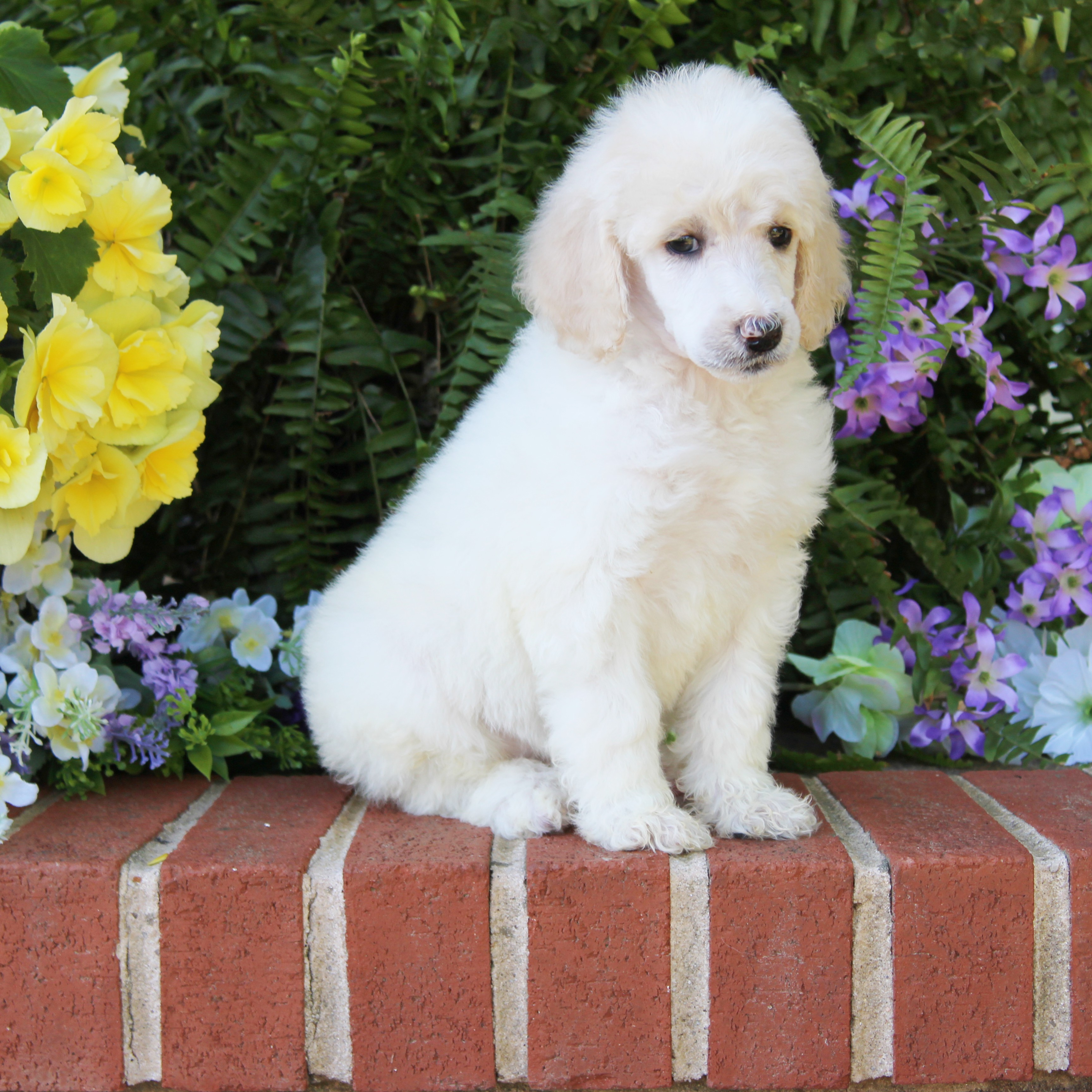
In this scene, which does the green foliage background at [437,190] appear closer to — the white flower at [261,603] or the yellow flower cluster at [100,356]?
the white flower at [261,603]

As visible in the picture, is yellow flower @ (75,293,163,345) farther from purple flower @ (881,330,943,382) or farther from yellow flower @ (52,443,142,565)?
purple flower @ (881,330,943,382)

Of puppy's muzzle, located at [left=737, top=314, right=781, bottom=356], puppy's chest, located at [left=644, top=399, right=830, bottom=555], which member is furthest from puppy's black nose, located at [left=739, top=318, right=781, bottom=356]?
puppy's chest, located at [left=644, top=399, right=830, bottom=555]

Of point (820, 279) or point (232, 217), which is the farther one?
point (232, 217)

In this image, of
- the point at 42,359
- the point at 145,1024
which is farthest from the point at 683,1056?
the point at 42,359

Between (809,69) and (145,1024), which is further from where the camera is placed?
(809,69)

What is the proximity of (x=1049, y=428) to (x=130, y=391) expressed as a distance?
226 centimetres

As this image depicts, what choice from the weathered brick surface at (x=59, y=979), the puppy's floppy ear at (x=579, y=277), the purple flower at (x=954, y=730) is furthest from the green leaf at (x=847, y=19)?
the weathered brick surface at (x=59, y=979)

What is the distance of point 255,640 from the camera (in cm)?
233

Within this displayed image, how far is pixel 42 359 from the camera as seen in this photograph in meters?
1.76

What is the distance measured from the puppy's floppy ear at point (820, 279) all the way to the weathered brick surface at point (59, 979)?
155 cm

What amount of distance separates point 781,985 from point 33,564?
1.57m

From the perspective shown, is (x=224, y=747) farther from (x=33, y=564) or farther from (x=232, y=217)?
(x=232, y=217)

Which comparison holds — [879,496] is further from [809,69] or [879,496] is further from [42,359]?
[42,359]

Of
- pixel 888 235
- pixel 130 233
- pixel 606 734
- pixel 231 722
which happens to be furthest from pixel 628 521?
pixel 130 233
